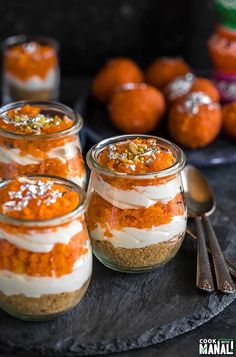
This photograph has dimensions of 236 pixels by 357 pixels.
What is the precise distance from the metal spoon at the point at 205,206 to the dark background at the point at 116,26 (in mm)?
886

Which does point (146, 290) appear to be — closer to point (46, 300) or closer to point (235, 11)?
point (46, 300)

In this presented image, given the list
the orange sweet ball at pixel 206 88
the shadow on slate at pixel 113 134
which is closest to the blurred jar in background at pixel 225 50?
the orange sweet ball at pixel 206 88

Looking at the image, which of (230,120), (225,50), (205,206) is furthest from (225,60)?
(205,206)

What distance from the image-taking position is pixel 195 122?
1748 millimetres

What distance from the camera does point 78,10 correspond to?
2324 millimetres

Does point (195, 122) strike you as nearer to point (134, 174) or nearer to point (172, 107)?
point (172, 107)

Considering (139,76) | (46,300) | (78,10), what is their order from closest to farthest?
(46,300) → (139,76) → (78,10)

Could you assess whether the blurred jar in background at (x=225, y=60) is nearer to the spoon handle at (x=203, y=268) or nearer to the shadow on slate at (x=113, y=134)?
the shadow on slate at (x=113, y=134)

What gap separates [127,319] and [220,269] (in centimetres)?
22

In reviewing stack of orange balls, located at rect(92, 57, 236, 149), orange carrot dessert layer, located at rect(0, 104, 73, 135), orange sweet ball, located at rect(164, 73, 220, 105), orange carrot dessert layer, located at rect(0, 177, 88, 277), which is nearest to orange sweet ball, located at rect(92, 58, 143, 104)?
stack of orange balls, located at rect(92, 57, 236, 149)

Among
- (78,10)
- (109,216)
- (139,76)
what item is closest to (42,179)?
(109,216)

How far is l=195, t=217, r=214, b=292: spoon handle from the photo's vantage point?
3.94 feet

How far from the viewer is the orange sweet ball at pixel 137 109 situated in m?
1.81

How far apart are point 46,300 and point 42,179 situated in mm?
218
